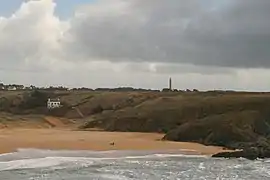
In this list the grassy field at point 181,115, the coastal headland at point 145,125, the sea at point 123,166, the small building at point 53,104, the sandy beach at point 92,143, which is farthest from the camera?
the small building at point 53,104

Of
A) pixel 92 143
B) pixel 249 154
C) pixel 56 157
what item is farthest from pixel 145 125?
pixel 56 157

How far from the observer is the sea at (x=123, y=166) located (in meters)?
24.2

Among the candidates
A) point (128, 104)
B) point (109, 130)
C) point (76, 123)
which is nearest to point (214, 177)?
point (109, 130)

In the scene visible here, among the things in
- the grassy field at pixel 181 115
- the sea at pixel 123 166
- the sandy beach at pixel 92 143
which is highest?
the grassy field at pixel 181 115

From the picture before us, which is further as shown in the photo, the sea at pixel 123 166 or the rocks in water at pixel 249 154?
the rocks in water at pixel 249 154

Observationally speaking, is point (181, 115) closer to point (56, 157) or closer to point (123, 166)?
point (56, 157)

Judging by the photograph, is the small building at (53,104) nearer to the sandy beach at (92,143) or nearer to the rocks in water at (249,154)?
the sandy beach at (92,143)

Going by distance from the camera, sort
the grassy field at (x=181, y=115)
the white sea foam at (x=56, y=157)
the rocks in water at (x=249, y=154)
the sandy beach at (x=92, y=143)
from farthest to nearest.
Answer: the grassy field at (x=181, y=115) < the sandy beach at (x=92, y=143) < the rocks in water at (x=249, y=154) < the white sea foam at (x=56, y=157)

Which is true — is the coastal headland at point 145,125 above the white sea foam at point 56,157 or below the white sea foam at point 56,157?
above

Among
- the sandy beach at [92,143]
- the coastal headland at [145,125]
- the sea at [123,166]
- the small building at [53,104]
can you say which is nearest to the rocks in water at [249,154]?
the coastal headland at [145,125]

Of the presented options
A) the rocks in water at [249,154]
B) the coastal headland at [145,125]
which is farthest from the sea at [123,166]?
the coastal headland at [145,125]

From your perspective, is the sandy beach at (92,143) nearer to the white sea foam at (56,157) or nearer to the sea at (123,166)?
the white sea foam at (56,157)

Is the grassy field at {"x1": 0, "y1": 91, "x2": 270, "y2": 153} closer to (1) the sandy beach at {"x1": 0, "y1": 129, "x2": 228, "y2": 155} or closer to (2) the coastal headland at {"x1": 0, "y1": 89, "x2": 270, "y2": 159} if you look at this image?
(2) the coastal headland at {"x1": 0, "y1": 89, "x2": 270, "y2": 159}

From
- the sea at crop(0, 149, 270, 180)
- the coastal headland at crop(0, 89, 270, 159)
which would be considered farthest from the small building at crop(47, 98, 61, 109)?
the sea at crop(0, 149, 270, 180)
